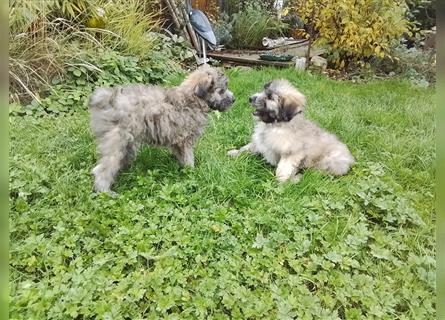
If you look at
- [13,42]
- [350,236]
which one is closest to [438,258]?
[350,236]

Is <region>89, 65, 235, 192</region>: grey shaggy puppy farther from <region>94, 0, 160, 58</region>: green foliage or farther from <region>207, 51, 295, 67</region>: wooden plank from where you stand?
<region>207, 51, 295, 67</region>: wooden plank

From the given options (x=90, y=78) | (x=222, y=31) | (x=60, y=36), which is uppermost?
(x=60, y=36)

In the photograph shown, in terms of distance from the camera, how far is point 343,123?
5234mm

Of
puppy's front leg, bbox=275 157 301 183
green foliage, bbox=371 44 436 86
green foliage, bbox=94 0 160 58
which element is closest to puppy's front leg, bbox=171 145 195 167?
puppy's front leg, bbox=275 157 301 183

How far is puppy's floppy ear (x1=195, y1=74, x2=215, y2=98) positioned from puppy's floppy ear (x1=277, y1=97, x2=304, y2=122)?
31.0 inches

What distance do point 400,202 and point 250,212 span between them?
144 centimetres

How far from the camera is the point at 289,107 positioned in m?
4.00

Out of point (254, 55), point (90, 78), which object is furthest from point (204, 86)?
point (254, 55)

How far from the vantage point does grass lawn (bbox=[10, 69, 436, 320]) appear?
97.1 inches

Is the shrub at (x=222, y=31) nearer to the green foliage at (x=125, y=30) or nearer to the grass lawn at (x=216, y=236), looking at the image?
the green foliage at (x=125, y=30)

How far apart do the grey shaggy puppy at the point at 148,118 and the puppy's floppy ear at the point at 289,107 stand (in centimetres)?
67

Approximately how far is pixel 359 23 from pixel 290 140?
15.8 feet

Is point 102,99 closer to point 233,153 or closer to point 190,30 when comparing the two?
point 233,153

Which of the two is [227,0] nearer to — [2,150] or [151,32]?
[151,32]
